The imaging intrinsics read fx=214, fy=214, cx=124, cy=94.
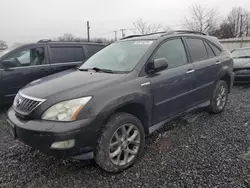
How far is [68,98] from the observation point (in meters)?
2.23

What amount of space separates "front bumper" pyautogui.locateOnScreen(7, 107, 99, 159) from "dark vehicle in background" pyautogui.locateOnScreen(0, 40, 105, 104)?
8.14 ft

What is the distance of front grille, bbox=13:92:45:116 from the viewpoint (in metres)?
2.31

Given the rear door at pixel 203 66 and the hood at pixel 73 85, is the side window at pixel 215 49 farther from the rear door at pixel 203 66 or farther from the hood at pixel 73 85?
the hood at pixel 73 85

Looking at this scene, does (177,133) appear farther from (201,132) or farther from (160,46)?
(160,46)

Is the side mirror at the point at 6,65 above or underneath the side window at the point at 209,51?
underneath

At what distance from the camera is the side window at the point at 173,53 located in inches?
125

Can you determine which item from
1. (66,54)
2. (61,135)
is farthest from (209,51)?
(66,54)

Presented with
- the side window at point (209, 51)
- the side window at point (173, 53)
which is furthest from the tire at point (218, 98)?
the side window at point (173, 53)

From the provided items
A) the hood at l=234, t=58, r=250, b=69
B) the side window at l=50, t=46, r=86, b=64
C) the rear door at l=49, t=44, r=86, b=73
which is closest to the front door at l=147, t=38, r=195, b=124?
the rear door at l=49, t=44, r=86, b=73

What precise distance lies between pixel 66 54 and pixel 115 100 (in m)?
3.68

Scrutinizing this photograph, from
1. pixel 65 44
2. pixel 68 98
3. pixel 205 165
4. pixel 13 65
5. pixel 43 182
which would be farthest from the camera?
pixel 65 44

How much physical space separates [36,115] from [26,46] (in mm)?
3302

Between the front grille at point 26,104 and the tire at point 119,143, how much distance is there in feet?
2.59

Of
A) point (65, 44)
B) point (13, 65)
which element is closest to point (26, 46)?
point (13, 65)
